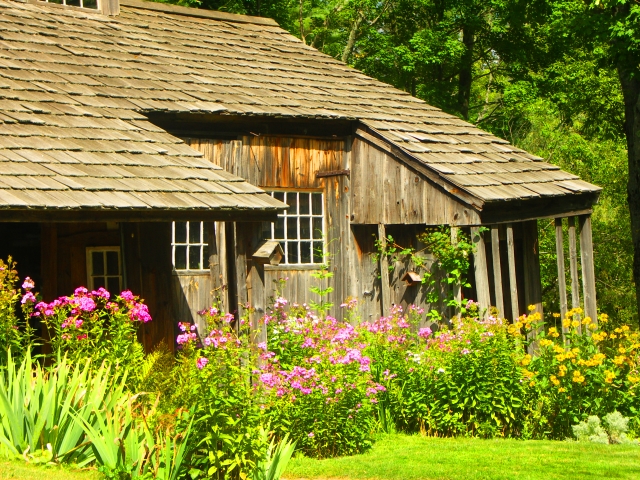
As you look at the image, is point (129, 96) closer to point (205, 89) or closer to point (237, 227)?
point (205, 89)

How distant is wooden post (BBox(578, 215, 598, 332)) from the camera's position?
1458 cm

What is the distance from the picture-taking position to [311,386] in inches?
327

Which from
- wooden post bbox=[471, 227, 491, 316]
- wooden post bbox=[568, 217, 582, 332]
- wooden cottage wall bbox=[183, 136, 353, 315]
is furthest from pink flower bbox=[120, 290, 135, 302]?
wooden post bbox=[568, 217, 582, 332]

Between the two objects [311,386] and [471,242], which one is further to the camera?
[471,242]

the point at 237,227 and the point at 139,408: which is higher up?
the point at 237,227

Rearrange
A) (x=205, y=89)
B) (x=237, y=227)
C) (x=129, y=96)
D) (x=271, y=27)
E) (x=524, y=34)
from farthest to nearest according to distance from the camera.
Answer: (x=524, y=34) → (x=271, y=27) → (x=205, y=89) → (x=129, y=96) → (x=237, y=227)

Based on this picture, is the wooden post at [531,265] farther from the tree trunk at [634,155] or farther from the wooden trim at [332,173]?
the wooden trim at [332,173]

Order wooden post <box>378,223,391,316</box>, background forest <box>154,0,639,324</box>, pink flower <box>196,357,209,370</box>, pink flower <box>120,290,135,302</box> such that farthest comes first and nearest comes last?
background forest <box>154,0,639,324</box> < wooden post <box>378,223,391,316</box> < pink flower <box>120,290,135,302</box> < pink flower <box>196,357,209,370</box>

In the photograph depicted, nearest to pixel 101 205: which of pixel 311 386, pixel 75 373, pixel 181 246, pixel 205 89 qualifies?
pixel 75 373

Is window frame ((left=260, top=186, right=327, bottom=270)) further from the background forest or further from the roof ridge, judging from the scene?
the background forest

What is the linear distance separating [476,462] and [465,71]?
17.1 metres

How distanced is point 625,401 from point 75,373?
5.67 metres

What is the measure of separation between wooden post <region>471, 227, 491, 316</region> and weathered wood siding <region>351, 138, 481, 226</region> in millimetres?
242

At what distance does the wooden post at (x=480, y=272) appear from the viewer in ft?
39.8
